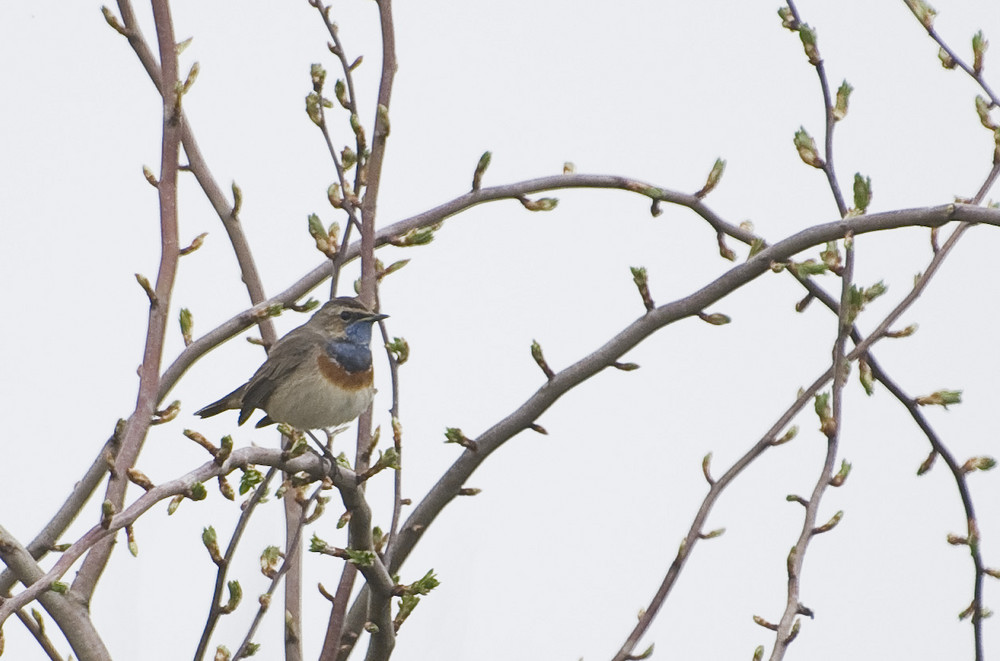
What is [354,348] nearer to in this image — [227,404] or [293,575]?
[227,404]

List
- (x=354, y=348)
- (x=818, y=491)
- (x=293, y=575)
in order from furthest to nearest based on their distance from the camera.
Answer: (x=354, y=348), (x=293, y=575), (x=818, y=491)

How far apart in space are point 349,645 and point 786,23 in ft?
6.28

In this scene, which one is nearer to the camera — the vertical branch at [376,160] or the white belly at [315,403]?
the vertical branch at [376,160]

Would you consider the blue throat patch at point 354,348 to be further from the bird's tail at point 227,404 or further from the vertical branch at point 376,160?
the vertical branch at point 376,160

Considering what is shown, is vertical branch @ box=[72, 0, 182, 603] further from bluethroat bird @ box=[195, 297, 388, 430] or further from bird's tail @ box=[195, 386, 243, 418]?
bird's tail @ box=[195, 386, 243, 418]

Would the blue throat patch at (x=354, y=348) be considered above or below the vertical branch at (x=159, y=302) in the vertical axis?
above

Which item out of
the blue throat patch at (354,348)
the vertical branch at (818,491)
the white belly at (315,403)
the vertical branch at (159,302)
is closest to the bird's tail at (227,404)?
the white belly at (315,403)

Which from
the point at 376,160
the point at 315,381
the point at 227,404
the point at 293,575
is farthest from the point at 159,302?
the point at 227,404

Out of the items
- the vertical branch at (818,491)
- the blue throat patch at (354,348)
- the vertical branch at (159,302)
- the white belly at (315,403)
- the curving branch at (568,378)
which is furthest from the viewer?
the blue throat patch at (354,348)

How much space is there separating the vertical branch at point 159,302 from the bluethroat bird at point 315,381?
1153 mm

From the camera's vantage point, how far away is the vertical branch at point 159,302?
9.03 ft

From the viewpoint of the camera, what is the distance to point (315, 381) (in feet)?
13.8

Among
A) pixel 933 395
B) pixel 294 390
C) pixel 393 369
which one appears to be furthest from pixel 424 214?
pixel 933 395

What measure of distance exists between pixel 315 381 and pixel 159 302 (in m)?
1.32
